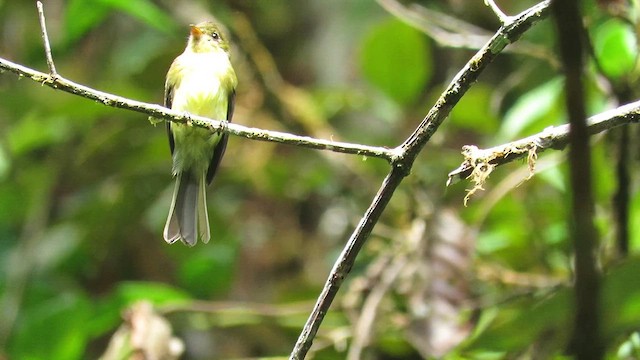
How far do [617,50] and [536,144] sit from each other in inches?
50.1

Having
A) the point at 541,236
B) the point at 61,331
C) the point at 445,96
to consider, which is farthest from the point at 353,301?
the point at 445,96

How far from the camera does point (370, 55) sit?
3.21 meters

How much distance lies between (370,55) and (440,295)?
3.45ft

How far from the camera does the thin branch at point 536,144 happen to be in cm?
126

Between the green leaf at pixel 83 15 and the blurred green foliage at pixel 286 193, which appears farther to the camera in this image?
the green leaf at pixel 83 15

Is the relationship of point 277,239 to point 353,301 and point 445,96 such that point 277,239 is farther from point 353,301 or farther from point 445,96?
point 445,96

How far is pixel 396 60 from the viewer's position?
10.5ft

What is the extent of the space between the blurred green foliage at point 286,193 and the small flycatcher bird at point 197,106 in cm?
22

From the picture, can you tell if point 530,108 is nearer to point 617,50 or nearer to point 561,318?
point 617,50

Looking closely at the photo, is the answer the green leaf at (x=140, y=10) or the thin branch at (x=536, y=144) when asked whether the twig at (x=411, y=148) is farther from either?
the green leaf at (x=140, y=10)

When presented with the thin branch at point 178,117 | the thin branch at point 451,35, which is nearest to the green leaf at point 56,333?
the thin branch at point 451,35

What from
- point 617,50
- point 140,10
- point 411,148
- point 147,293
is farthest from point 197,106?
point 411,148

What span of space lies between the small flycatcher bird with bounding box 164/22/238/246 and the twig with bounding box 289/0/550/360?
112 centimetres

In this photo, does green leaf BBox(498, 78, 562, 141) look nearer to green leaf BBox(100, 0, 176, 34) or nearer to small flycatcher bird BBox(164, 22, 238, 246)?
small flycatcher bird BBox(164, 22, 238, 246)
